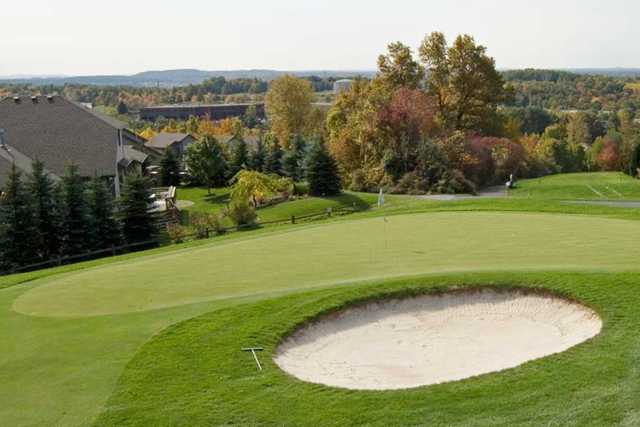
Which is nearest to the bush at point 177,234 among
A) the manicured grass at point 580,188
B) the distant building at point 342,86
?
the manicured grass at point 580,188

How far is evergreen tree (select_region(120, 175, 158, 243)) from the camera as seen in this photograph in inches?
1277

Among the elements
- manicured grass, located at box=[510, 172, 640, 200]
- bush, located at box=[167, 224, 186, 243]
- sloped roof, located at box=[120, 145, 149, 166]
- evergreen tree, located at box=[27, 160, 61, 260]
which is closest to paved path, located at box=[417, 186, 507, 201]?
manicured grass, located at box=[510, 172, 640, 200]

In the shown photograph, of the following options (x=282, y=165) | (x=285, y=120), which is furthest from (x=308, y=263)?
(x=285, y=120)

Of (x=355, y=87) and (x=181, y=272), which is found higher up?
(x=355, y=87)

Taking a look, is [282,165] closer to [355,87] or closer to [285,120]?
[355,87]

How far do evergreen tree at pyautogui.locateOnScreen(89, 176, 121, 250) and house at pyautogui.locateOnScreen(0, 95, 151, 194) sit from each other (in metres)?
8.20

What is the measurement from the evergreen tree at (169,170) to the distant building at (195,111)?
11529cm

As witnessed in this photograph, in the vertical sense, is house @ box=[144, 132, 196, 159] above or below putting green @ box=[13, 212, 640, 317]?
below

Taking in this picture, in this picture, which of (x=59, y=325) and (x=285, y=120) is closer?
(x=59, y=325)

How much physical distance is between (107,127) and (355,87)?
24213 mm

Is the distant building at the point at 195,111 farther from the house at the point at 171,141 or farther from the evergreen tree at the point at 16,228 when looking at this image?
the evergreen tree at the point at 16,228

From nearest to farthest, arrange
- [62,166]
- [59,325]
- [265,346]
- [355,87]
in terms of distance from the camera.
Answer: [265,346] → [59,325] → [62,166] → [355,87]

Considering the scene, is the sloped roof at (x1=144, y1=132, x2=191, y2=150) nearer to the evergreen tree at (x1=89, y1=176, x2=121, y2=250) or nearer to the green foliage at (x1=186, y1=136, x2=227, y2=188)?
the green foliage at (x1=186, y1=136, x2=227, y2=188)

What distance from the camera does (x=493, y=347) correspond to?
12789 millimetres
